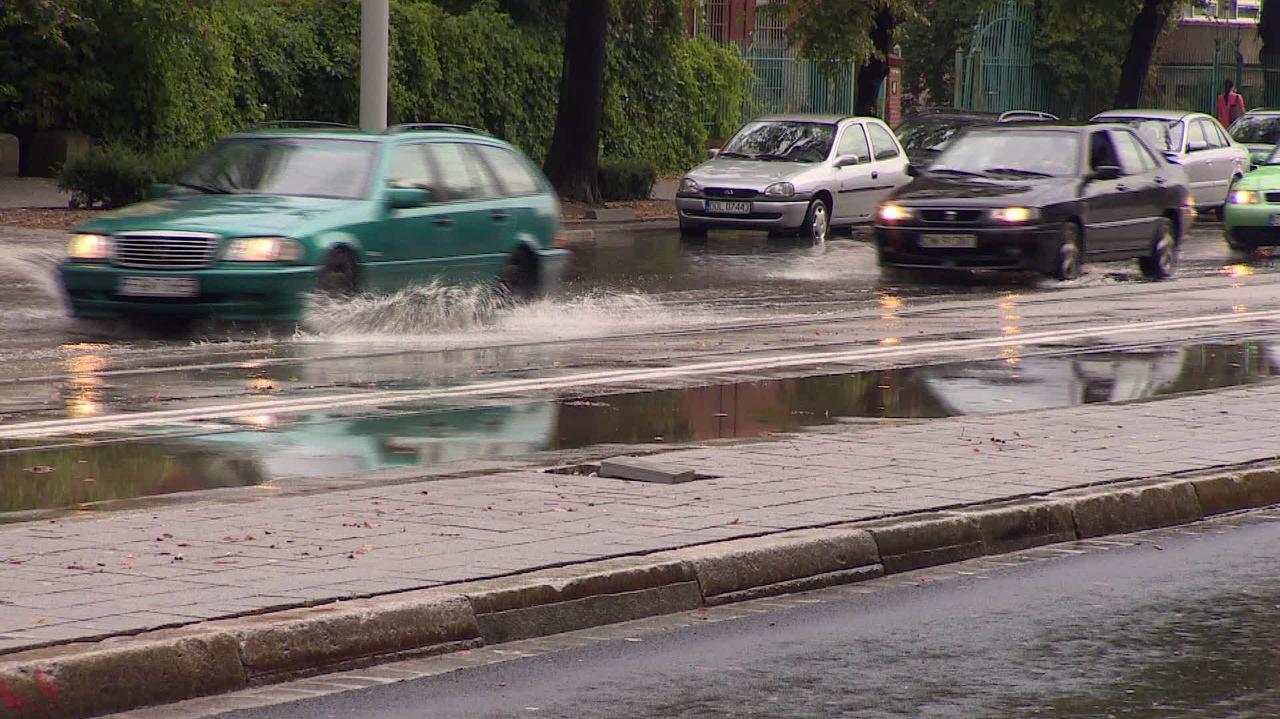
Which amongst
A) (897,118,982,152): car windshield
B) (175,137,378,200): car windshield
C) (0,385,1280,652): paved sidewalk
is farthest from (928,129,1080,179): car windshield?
(0,385,1280,652): paved sidewalk

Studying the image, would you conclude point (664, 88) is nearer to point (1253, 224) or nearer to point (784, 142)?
point (784, 142)

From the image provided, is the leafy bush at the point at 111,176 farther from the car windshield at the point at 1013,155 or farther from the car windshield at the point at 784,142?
the car windshield at the point at 1013,155

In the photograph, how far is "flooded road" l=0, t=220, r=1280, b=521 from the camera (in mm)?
9719

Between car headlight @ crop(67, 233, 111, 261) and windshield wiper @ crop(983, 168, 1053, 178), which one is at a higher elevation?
windshield wiper @ crop(983, 168, 1053, 178)

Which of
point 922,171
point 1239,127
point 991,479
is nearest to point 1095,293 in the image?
point 922,171

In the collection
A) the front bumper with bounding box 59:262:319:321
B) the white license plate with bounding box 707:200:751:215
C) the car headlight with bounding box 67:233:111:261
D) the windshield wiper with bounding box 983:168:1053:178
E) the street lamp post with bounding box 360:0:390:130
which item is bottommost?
the white license plate with bounding box 707:200:751:215

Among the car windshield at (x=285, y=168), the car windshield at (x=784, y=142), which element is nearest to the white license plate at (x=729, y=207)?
the car windshield at (x=784, y=142)

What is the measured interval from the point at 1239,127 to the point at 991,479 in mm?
29255

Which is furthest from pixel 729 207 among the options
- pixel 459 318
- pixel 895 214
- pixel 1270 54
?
pixel 1270 54

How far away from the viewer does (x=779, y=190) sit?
2555 cm

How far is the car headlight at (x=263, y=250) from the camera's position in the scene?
1412 centimetres

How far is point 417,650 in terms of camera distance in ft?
20.8

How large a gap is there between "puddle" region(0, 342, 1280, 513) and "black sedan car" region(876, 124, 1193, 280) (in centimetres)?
555

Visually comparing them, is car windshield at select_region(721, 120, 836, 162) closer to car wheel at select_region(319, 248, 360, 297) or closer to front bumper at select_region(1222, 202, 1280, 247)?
front bumper at select_region(1222, 202, 1280, 247)
